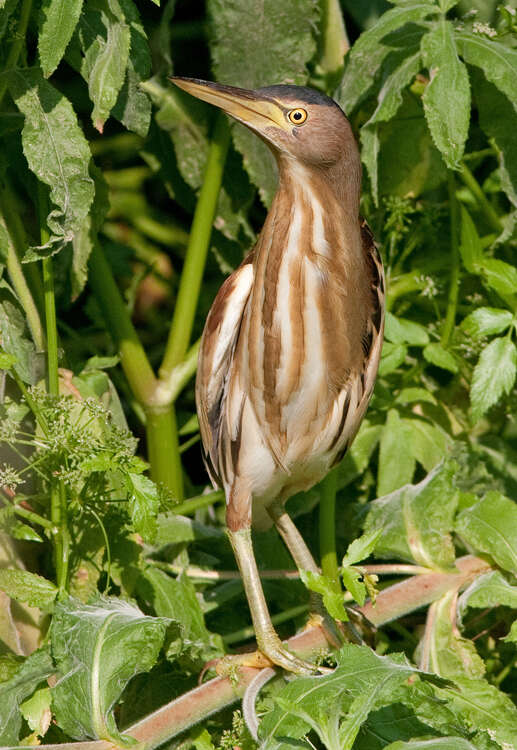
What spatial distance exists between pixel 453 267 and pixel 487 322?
0.74 ft

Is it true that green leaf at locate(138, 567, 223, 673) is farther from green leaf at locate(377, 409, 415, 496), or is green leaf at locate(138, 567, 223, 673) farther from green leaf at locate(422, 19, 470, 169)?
green leaf at locate(422, 19, 470, 169)

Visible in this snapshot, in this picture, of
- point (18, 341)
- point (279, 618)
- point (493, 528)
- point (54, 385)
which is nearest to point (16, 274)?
point (18, 341)

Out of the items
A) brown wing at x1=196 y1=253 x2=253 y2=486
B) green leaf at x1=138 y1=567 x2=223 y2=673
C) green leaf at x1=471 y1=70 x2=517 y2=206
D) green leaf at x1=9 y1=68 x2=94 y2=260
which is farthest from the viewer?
green leaf at x1=471 y1=70 x2=517 y2=206

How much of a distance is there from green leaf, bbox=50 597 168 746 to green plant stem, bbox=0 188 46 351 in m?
0.65

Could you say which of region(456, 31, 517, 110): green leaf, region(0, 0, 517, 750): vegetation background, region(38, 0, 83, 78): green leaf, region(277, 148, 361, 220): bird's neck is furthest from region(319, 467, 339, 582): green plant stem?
region(38, 0, 83, 78): green leaf

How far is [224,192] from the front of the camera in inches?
116

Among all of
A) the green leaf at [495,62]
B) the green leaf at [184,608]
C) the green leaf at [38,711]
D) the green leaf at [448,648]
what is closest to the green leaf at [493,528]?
the green leaf at [448,648]

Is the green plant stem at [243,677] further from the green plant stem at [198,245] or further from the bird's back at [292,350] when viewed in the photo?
the green plant stem at [198,245]

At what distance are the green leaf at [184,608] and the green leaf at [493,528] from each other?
63 cm

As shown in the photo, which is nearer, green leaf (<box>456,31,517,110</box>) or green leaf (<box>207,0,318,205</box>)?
green leaf (<box>456,31,517,110</box>)

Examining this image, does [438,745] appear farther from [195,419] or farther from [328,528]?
[195,419]

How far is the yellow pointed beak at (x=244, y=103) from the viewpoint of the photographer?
202cm

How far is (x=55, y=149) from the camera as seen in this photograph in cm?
217

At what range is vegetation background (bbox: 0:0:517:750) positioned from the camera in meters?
2.05
